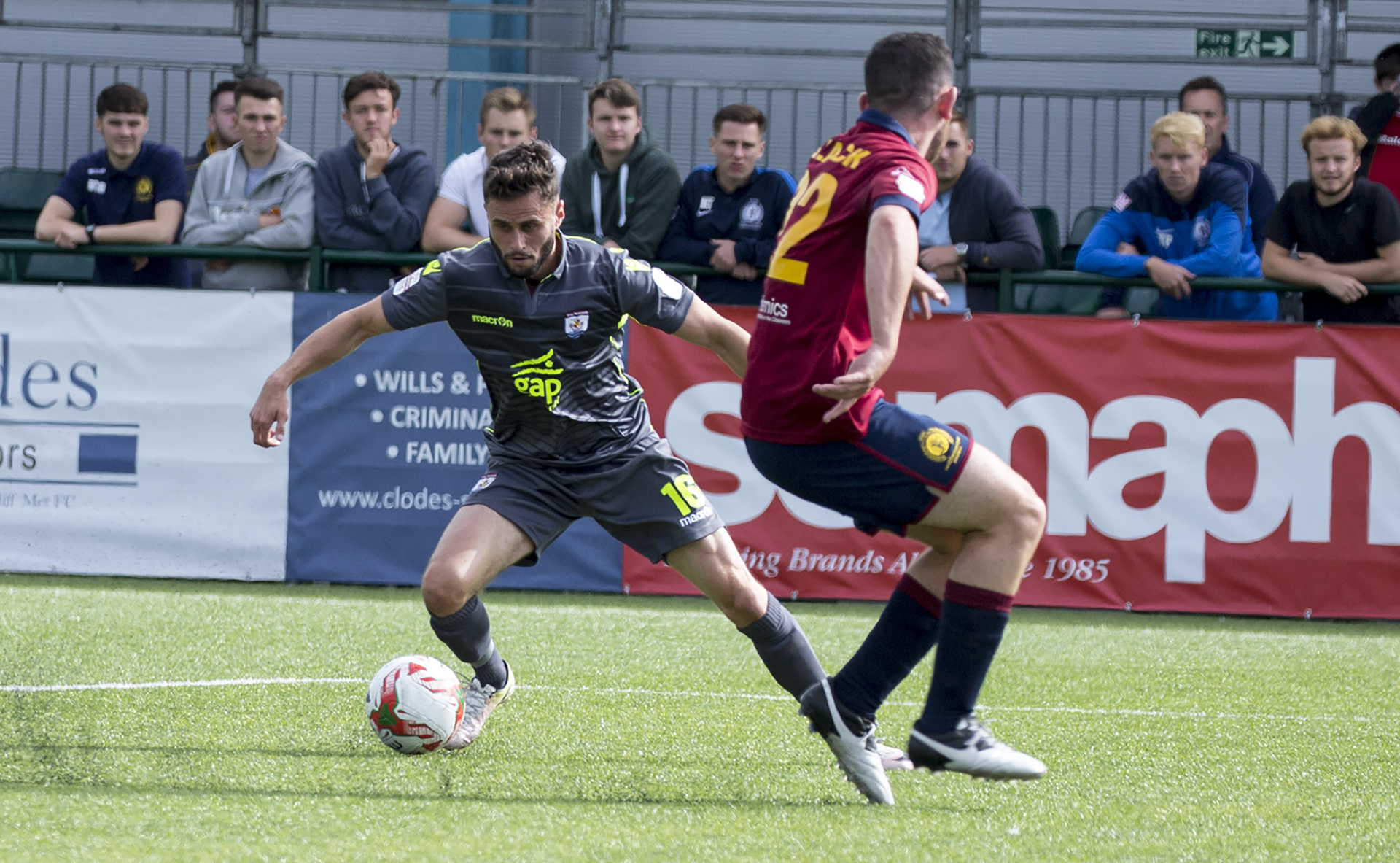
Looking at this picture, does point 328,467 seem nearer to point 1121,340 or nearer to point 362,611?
point 362,611

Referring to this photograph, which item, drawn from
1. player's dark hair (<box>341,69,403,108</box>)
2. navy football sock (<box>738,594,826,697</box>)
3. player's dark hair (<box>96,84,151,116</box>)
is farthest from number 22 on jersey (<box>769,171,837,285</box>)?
player's dark hair (<box>96,84,151,116</box>)

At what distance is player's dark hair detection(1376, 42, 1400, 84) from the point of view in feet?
32.7

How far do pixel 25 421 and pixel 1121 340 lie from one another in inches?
241

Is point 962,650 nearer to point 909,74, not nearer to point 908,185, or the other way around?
point 908,185

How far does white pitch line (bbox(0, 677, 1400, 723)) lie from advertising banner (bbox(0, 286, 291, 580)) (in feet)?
10.3

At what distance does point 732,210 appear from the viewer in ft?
30.2

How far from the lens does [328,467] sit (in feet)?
29.8

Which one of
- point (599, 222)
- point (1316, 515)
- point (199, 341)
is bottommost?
point (1316, 515)

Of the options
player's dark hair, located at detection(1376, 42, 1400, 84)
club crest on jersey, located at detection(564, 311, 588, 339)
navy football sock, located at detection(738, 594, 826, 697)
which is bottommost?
navy football sock, located at detection(738, 594, 826, 697)

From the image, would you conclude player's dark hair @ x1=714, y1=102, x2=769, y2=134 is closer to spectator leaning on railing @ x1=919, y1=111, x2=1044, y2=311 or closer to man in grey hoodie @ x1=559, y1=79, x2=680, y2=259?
man in grey hoodie @ x1=559, y1=79, x2=680, y2=259

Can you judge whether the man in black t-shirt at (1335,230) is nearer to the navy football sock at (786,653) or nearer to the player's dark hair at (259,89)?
the navy football sock at (786,653)

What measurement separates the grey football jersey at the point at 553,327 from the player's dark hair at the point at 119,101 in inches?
206

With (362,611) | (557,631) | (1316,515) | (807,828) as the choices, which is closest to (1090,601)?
(1316,515)

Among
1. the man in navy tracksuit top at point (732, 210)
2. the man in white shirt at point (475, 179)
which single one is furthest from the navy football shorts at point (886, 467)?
the man in white shirt at point (475, 179)
